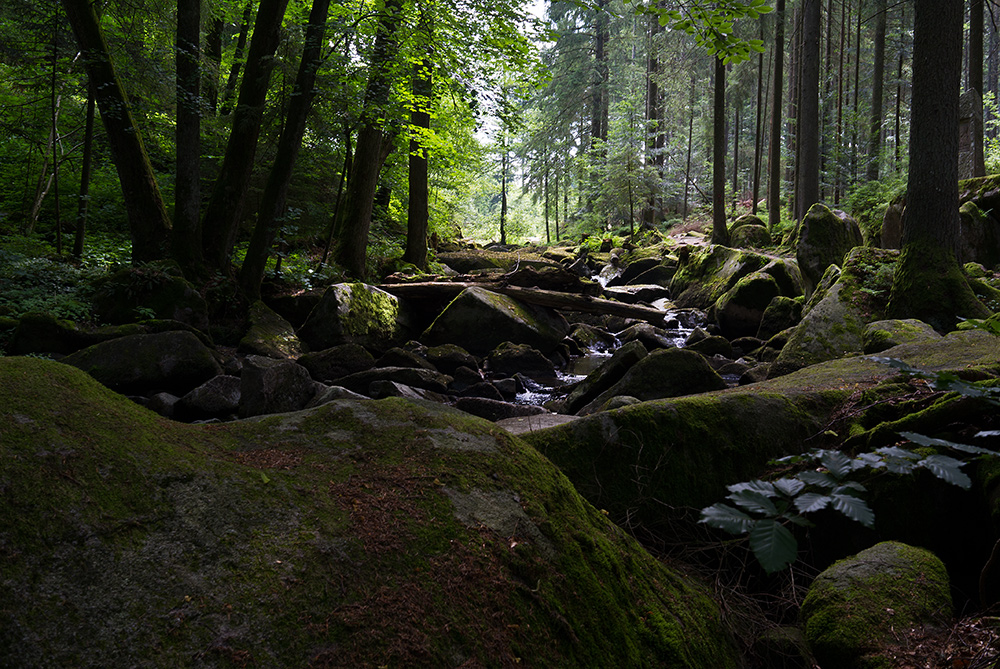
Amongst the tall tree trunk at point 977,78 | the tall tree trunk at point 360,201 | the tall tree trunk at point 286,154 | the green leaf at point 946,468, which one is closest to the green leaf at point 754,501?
the green leaf at point 946,468

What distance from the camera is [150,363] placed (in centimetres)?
654

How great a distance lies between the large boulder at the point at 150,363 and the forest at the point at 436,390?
4 cm

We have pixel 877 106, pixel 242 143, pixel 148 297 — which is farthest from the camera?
pixel 877 106

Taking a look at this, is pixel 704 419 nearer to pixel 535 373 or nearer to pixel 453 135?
pixel 535 373

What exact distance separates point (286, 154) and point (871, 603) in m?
9.96

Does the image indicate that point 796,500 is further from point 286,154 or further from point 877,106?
point 877,106

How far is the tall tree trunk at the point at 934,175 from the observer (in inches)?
298

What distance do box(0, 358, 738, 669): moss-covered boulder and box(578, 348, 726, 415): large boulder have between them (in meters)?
4.06

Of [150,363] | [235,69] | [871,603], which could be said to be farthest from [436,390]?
[235,69]

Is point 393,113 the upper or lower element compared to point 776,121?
lower

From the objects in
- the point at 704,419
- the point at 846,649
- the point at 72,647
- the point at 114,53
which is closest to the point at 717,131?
the point at 114,53

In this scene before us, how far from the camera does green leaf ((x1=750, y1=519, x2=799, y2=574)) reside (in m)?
0.95

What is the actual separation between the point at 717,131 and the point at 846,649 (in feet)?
62.3

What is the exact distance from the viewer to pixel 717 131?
724 inches
